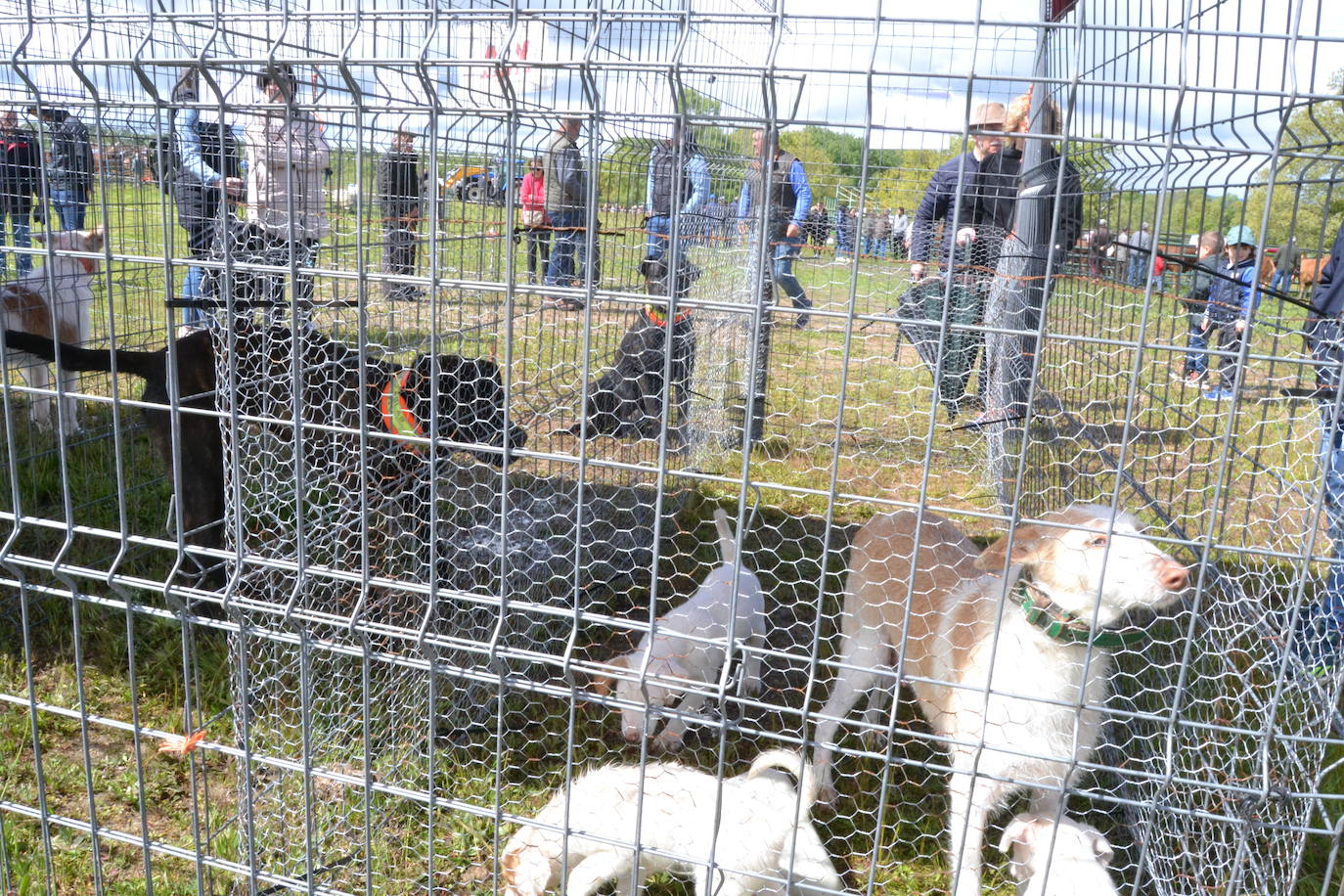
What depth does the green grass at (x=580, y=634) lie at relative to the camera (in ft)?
8.35

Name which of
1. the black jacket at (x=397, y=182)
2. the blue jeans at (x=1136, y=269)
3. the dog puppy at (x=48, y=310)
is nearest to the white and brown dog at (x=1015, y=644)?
the blue jeans at (x=1136, y=269)

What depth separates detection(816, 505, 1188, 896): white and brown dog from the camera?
213 cm

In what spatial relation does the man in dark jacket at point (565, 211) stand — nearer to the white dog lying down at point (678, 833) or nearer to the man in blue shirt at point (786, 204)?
the man in blue shirt at point (786, 204)

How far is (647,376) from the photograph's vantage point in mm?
4227

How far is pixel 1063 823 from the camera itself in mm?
2326

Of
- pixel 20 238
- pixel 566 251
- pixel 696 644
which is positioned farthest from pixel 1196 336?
pixel 20 238

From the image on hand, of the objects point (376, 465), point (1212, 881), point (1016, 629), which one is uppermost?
point (376, 465)

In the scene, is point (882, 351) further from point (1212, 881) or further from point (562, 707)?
point (1212, 881)

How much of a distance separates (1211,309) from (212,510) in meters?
3.48

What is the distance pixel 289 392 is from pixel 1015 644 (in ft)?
6.97

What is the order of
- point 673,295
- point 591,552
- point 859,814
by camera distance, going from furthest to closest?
point 591,552, point 859,814, point 673,295

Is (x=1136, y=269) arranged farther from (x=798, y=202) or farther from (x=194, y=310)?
(x=194, y=310)

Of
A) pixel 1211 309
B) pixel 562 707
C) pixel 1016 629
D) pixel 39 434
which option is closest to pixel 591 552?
pixel 562 707

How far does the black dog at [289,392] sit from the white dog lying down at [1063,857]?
1.58 metres
